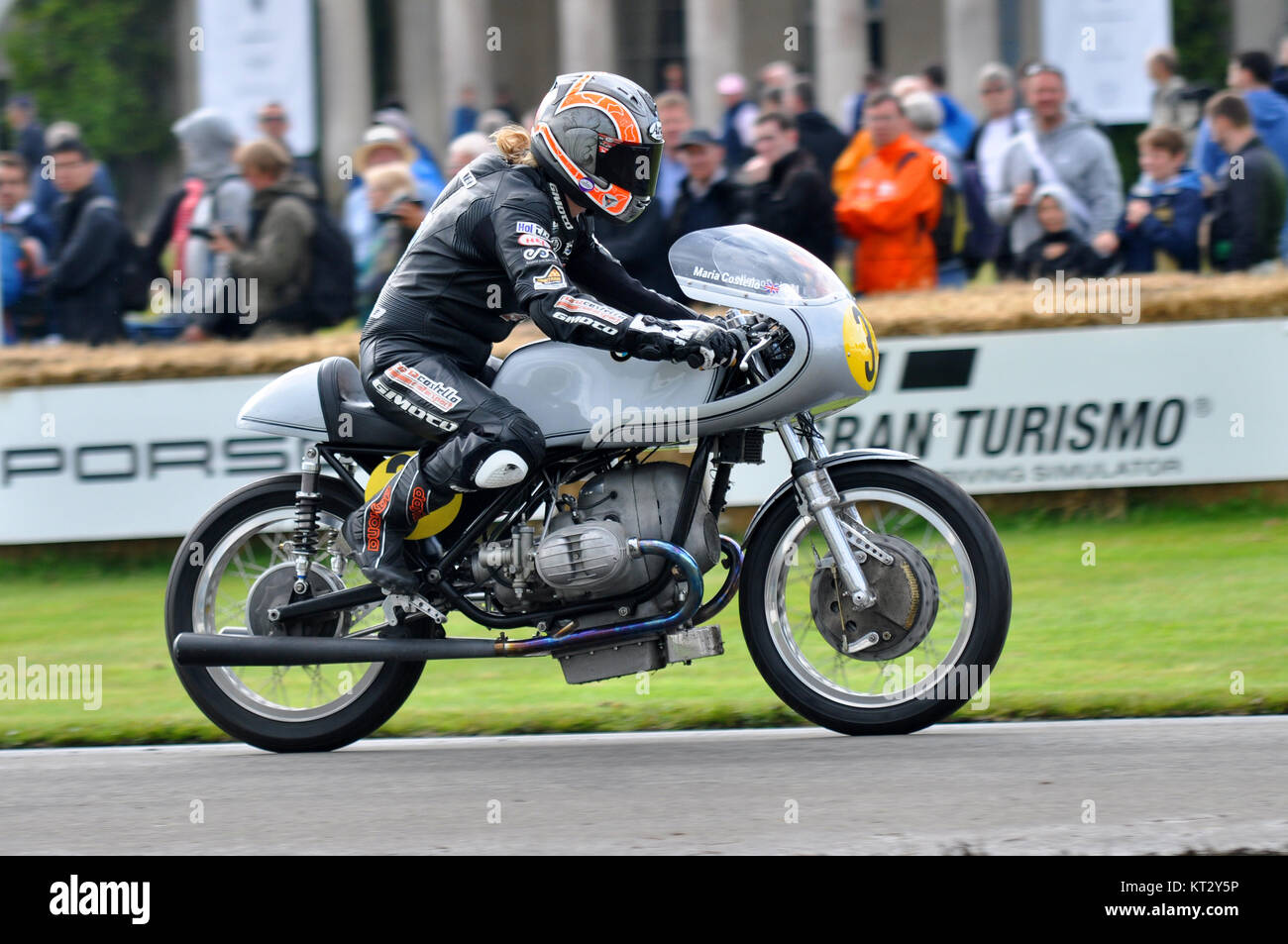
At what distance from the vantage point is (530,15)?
36.3 m

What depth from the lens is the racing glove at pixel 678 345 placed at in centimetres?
523

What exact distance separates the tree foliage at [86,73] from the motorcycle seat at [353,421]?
30082 mm

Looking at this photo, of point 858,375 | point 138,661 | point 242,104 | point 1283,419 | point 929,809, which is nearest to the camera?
point 929,809

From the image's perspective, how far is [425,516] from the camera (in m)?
5.58

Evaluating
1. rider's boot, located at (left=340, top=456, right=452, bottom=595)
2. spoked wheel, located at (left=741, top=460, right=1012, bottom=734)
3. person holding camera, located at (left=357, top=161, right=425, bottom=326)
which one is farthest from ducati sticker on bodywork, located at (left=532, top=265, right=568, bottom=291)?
person holding camera, located at (left=357, top=161, right=425, bottom=326)

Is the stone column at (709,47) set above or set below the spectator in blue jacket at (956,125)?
above

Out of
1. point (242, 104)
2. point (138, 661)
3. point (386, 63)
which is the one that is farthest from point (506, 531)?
point (386, 63)

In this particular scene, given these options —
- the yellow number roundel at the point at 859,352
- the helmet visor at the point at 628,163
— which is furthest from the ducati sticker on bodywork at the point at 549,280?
the yellow number roundel at the point at 859,352

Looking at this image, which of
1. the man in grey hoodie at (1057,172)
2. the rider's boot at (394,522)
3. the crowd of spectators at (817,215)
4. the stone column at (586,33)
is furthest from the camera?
the stone column at (586,33)

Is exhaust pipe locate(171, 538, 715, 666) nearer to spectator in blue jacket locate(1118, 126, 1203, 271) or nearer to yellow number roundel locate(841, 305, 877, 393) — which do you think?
yellow number roundel locate(841, 305, 877, 393)

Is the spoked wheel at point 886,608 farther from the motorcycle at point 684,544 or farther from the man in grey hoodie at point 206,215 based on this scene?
the man in grey hoodie at point 206,215

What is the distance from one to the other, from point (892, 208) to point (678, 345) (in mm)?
4878

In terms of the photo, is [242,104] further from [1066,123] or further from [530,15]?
[530,15]
